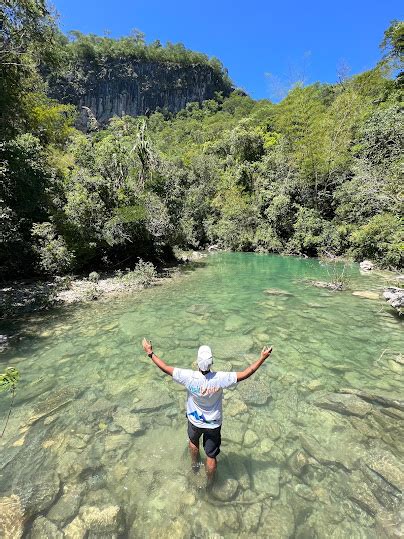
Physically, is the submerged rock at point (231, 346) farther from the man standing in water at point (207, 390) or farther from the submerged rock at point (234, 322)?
the man standing in water at point (207, 390)

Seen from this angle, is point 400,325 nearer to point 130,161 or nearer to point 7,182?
point 7,182

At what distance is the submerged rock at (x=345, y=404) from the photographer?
5211 millimetres

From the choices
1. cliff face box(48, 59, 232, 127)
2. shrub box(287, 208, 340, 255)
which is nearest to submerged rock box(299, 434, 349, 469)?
shrub box(287, 208, 340, 255)

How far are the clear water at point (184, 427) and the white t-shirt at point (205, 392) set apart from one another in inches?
37.7

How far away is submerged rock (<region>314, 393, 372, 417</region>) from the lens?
5211 mm

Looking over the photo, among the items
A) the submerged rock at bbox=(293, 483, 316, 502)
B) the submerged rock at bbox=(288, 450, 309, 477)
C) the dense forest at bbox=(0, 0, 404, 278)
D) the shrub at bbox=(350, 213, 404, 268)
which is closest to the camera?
the submerged rock at bbox=(293, 483, 316, 502)

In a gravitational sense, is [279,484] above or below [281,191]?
below

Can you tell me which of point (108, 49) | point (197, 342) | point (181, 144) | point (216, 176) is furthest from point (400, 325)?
point (108, 49)

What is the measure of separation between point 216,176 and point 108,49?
245 feet

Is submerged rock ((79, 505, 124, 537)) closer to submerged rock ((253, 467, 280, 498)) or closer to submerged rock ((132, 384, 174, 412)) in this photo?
submerged rock ((253, 467, 280, 498))

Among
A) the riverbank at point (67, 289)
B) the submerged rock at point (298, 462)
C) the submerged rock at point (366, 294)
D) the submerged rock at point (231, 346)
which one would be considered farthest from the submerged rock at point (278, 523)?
the submerged rock at point (366, 294)

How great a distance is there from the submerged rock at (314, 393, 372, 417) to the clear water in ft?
0.50

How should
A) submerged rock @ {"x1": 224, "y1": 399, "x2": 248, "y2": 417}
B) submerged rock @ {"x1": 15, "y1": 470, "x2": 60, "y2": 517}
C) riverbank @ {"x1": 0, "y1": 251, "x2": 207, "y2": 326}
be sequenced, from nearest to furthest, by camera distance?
submerged rock @ {"x1": 15, "y1": 470, "x2": 60, "y2": 517} → submerged rock @ {"x1": 224, "y1": 399, "x2": 248, "y2": 417} → riverbank @ {"x1": 0, "y1": 251, "x2": 207, "y2": 326}

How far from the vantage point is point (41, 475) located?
3.96 meters
